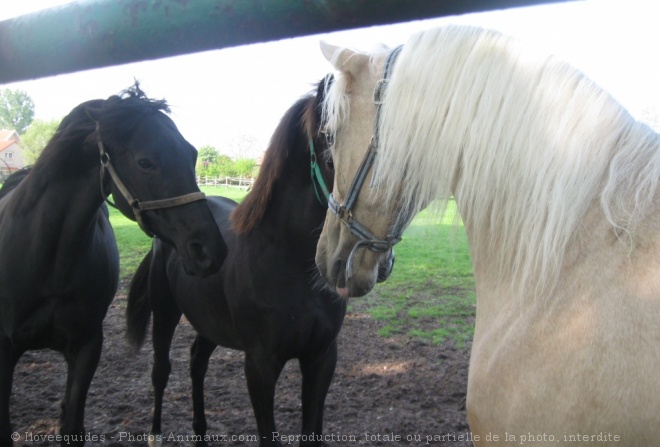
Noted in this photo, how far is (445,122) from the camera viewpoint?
4.53 ft

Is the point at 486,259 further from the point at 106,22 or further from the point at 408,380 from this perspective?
the point at 408,380

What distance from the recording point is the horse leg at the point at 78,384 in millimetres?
2870

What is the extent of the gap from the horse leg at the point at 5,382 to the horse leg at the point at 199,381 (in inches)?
50.6

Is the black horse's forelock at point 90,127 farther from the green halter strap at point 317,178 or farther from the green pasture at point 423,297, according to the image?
the green pasture at point 423,297

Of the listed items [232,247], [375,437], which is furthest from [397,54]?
[375,437]

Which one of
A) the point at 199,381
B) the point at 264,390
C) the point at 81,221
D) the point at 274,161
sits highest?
the point at 274,161

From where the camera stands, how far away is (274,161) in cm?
285

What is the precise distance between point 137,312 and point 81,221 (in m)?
1.71

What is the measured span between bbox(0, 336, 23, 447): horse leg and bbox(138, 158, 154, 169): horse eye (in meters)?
1.33

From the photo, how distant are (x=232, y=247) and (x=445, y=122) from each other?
2.10 metres

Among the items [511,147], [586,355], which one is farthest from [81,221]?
[586,355]

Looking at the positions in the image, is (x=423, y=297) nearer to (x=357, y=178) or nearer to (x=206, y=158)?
(x=357, y=178)

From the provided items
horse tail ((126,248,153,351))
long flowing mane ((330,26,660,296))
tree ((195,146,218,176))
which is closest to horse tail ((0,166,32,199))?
horse tail ((126,248,153,351))

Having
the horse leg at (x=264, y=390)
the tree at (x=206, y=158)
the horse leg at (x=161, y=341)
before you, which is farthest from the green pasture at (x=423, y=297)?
the tree at (x=206, y=158)
